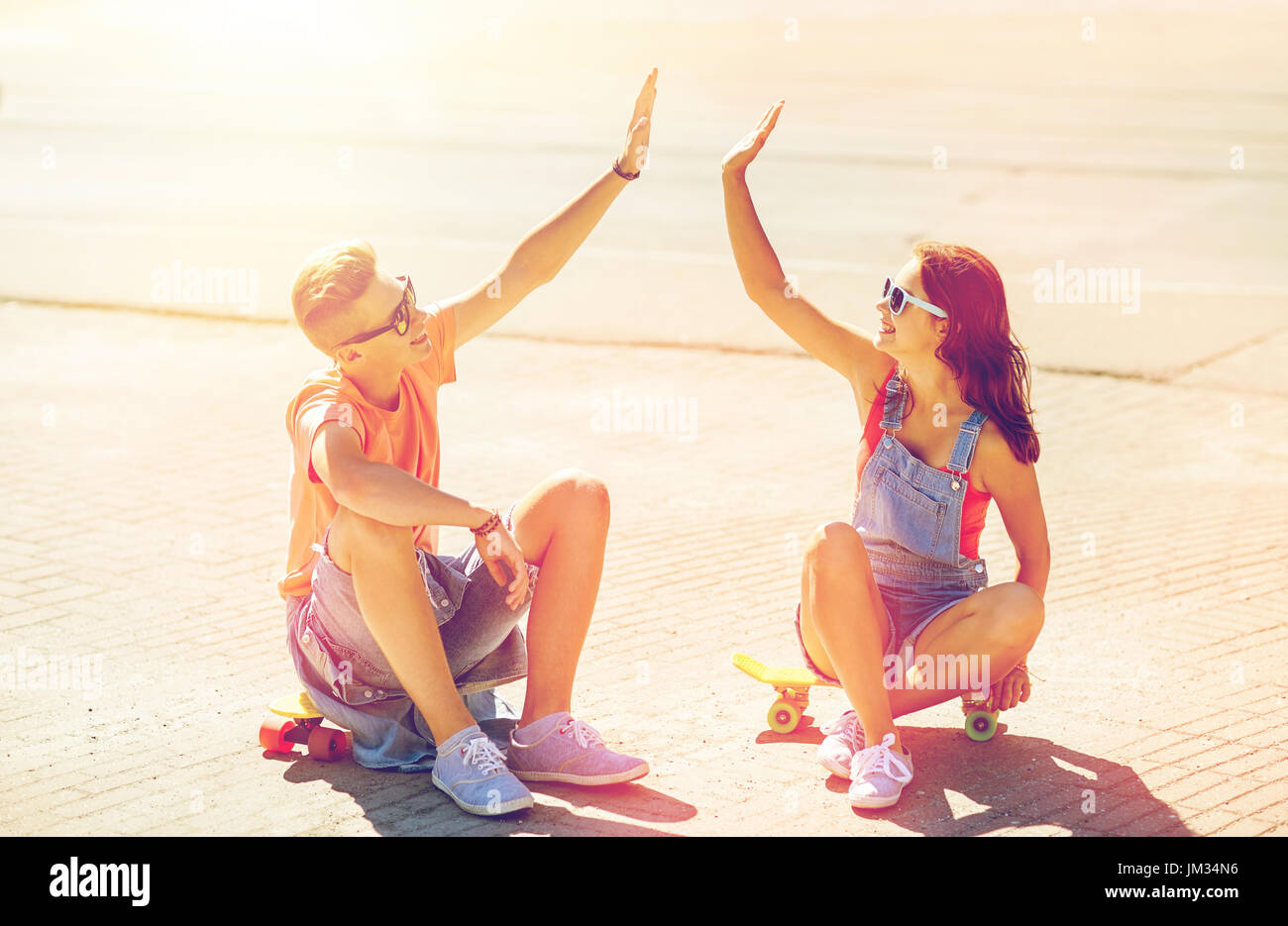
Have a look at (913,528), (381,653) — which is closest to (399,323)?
A: (381,653)

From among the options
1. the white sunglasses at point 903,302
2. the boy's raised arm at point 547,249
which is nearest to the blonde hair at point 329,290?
the boy's raised arm at point 547,249

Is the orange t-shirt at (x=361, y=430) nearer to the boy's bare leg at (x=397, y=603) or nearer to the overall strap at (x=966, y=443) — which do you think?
the boy's bare leg at (x=397, y=603)

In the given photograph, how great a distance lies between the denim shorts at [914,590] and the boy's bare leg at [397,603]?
121cm

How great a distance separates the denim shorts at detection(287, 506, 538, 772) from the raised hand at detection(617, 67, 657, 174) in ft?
3.80

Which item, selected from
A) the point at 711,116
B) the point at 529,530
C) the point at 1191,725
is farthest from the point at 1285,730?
the point at 711,116

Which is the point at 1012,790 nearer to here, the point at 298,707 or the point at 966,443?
the point at 966,443

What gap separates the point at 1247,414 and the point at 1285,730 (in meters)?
4.06

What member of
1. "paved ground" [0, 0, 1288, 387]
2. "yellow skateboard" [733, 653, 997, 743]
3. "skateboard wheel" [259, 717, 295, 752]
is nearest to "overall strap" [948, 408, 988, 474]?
"yellow skateboard" [733, 653, 997, 743]

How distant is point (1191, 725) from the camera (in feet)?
15.1

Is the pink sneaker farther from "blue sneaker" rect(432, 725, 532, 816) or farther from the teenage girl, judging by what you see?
"blue sneaker" rect(432, 725, 532, 816)

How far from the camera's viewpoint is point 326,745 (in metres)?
4.33

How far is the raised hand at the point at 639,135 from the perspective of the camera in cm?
470

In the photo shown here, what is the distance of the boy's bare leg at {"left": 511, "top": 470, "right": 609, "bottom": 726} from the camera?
4215 mm

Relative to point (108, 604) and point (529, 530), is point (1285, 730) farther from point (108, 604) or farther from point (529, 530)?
point (108, 604)
